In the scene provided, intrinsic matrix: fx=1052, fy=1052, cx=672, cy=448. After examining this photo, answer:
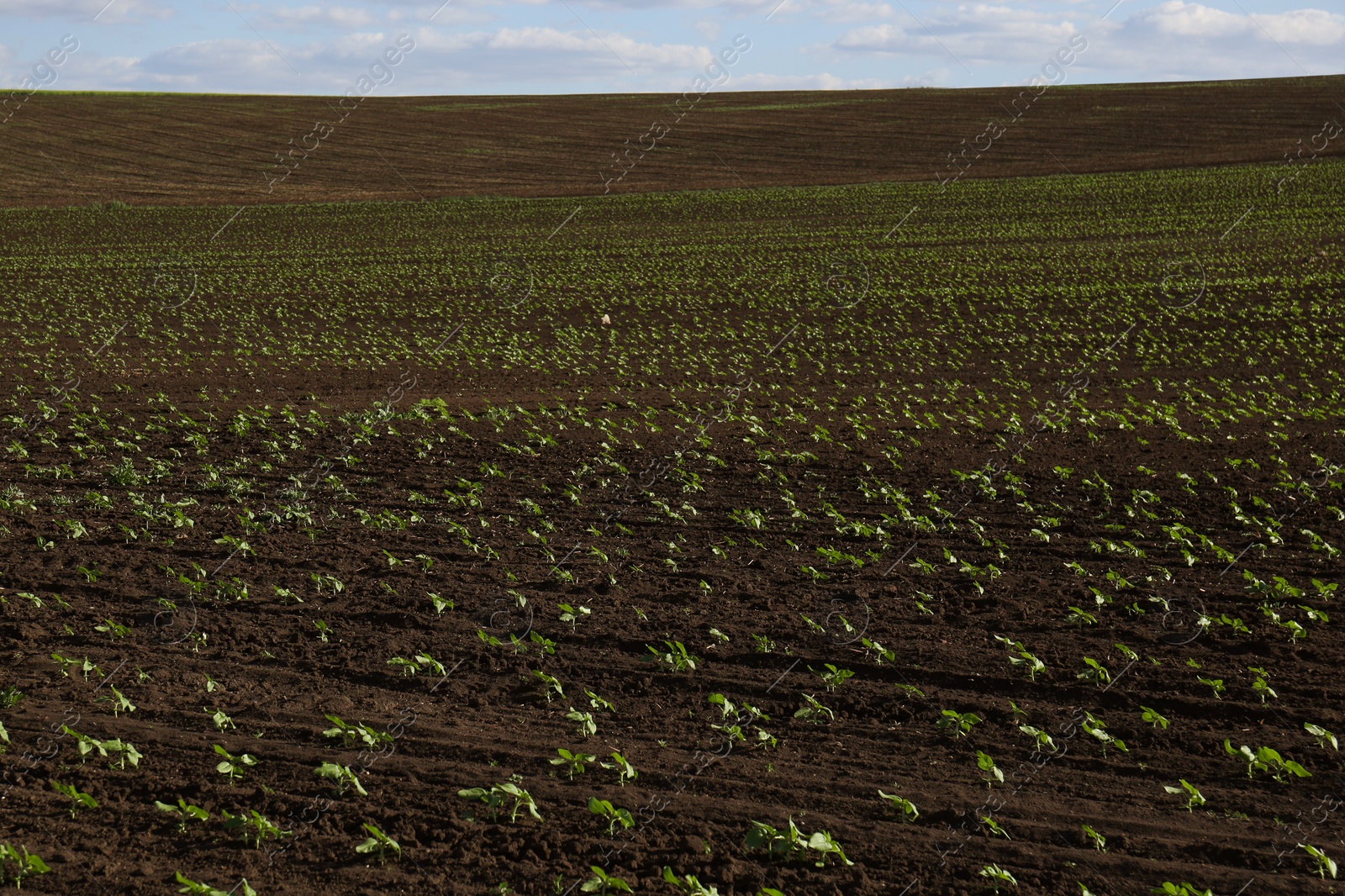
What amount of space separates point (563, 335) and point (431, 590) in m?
14.3

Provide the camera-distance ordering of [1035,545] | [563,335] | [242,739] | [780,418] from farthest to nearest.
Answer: [563,335] → [780,418] → [1035,545] → [242,739]

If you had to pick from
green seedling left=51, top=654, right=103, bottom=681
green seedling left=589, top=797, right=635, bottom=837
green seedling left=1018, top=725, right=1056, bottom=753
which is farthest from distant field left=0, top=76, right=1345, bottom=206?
green seedling left=589, top=797, right=635, bottom=837

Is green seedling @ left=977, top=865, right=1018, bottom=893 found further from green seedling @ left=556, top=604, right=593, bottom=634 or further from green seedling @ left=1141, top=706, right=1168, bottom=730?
green seedling @ left=556, top=604, right=593, bottom=634

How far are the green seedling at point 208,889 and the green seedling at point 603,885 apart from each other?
4.66 ft

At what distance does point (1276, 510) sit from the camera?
1007cm

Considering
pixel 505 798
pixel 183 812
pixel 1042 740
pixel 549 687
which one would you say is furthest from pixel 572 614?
pixel 1042 740

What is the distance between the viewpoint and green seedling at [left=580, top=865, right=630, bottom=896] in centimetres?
459

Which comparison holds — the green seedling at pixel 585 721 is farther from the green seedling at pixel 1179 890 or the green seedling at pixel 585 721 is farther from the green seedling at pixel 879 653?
the green seedling at pixel 1179 890

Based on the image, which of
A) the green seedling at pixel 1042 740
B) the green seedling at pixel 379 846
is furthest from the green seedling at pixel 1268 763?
the green seedling at pixel 379 846

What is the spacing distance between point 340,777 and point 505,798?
87cm

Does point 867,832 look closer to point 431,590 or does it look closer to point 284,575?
point 431,590

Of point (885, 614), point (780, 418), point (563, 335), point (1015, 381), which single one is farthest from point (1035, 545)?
point (563, 335)

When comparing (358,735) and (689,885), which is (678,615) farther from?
(689,885)

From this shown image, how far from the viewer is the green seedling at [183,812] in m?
5.01
